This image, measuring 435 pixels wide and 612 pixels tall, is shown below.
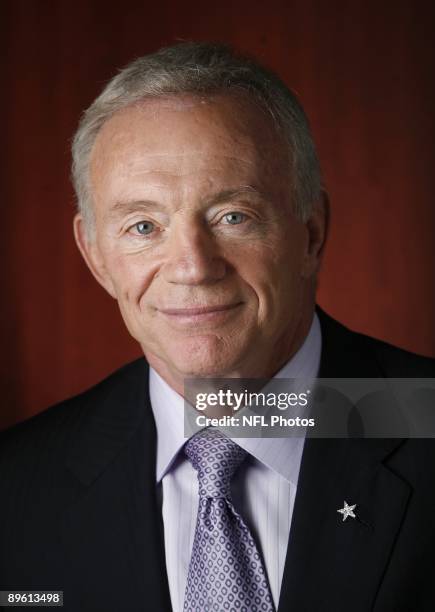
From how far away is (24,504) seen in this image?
222cm

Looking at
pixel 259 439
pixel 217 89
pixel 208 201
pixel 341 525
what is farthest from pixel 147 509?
pixel 217 89

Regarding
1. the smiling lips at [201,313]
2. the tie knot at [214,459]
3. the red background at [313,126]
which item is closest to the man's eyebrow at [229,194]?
the smiling lips at [201,313]

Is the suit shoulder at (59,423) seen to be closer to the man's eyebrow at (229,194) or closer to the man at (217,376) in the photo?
the man at (217,376)

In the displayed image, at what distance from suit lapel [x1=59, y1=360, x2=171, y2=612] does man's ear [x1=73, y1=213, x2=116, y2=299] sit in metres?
0.32

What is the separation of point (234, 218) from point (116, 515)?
30.3 inches

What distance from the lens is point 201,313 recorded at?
1.95 meters

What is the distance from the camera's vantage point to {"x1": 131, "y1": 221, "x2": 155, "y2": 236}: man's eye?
1.99 m

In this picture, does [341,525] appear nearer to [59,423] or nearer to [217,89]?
[59,423]

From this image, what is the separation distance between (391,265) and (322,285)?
23cm

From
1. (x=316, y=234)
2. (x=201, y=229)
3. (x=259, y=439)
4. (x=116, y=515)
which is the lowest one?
(x=116, y=515)

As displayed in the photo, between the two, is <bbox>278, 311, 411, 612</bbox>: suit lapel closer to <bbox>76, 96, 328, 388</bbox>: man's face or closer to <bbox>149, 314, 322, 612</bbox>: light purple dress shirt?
<bbox>149, 314, 322, 612</bbox>: light purple dress shirt

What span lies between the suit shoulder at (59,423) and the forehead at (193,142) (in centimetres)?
65

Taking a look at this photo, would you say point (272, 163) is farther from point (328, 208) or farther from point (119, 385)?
point (119, 385)

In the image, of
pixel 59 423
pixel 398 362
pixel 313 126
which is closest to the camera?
pixel 398 362
